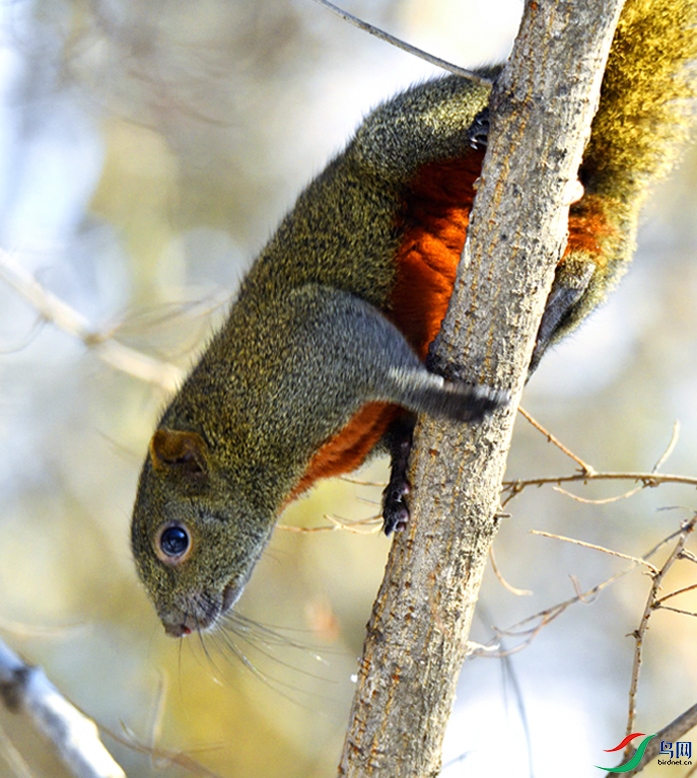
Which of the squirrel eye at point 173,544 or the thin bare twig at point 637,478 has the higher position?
the thin bare twig at point 637,478

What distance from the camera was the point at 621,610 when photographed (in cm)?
873

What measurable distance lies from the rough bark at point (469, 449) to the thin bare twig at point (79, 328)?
1.73 m

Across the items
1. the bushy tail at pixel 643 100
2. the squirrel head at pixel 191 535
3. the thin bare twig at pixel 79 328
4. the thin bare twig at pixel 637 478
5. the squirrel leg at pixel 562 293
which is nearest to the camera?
the thin bare twig at pixel 637 478

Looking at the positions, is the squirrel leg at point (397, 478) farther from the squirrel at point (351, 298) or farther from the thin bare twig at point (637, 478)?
the thin bare twig at point (637, 478)

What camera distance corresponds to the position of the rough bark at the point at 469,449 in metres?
2.70

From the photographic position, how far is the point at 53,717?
7.95 ft

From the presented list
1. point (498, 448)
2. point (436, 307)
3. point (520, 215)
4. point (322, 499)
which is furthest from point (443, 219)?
point (322, 499)

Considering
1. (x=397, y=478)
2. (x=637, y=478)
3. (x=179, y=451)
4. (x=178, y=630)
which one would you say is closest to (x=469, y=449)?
A: (x=397, y=478)

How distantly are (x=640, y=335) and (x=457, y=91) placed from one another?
6.52 m

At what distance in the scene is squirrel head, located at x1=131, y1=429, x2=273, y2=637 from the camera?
3682mm

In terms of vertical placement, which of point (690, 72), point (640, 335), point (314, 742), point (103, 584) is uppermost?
point (640, 335)

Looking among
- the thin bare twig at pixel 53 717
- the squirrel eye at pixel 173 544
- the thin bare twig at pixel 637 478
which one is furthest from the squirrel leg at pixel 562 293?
the thin bare twig at pixel 53 717

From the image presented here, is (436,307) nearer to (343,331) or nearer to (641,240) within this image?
(343,331)

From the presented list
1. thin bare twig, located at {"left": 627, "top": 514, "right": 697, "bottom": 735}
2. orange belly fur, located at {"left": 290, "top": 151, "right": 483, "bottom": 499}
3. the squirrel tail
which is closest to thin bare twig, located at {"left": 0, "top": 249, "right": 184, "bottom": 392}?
orange belly fur, located at {"left": 290, "top": 151, "right": 483, "bottom": 499}
